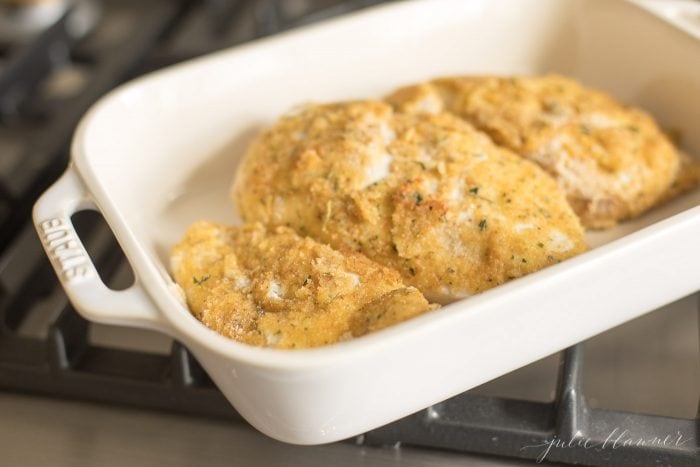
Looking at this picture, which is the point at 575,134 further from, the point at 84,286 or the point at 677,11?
the point at 84,286

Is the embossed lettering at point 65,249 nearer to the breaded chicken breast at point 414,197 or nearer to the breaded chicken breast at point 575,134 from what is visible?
the breaded chicken breast at point 414,197

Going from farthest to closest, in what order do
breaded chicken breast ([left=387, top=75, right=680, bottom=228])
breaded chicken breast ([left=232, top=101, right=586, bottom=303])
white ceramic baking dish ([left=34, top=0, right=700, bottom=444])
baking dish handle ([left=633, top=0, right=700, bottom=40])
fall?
baking dish handle ([left=633, top=0, right=700, bottom=40]) → breaded chicken breast ([left=387, top=75, right=680, bottom=228]) → breaded chicken breast ([left=232, top=101, right=586, bottom=303]) → white ceramic baking dish ([left=34, top=0, right=700, bottom=444])

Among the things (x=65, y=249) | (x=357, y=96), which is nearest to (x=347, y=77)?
(x=357, y=96)

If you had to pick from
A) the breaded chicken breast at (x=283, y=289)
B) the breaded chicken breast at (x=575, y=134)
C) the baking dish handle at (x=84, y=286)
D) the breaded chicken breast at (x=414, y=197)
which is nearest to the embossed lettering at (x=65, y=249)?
the baking dish handle at (x=84, y=286)

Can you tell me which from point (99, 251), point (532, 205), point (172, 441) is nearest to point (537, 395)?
point (532, 205)

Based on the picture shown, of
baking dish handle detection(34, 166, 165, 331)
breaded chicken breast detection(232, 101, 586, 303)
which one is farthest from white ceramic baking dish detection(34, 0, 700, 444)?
breaded chicken breast detection(232, 101, 586, 303)

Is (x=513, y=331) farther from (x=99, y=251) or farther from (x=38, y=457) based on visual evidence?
(x=99, y=251)

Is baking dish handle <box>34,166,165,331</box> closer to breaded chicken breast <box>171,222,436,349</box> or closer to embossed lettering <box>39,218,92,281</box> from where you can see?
embossed lettering <box>39,218,92,281</box>
